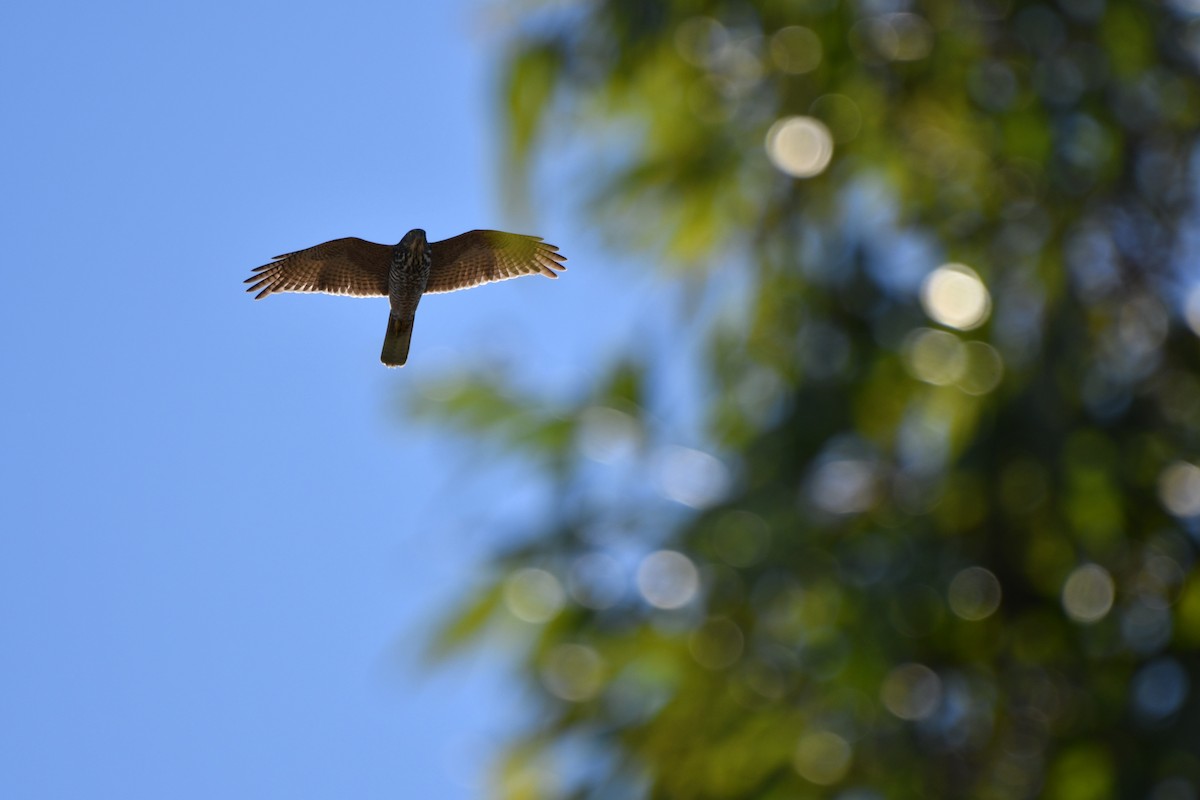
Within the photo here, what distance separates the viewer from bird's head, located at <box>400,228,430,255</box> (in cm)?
263

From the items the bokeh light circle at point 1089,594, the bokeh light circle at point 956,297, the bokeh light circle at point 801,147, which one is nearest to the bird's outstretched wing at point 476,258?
the bokeh light circle at point 801,147

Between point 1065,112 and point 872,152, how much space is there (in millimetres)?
427

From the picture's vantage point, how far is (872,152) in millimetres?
3230

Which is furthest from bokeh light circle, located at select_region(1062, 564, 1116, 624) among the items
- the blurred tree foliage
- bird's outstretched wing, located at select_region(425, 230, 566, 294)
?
bird's outstretched wing, located at select_region(425, 230, 566, 294)

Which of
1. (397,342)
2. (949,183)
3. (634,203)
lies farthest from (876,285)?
(397,342)

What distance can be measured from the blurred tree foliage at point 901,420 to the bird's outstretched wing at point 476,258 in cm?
24

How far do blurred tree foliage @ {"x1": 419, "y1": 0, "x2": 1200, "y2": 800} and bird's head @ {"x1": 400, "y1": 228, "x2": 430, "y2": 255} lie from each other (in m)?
0.52

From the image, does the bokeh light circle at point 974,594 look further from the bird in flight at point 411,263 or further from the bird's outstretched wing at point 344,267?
the bird's outstretched wing at point 344,267

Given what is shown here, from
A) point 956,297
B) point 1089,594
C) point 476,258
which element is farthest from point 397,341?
point 1089,594

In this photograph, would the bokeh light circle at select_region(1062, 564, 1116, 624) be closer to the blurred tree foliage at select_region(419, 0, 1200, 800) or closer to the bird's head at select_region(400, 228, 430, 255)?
the blurred tree foliage at select_region(419, 0, 1200, 800)

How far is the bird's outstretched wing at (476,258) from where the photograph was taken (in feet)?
9.87

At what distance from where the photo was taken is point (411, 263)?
2590mm

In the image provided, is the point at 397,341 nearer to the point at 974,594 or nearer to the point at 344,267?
the point at 344,267

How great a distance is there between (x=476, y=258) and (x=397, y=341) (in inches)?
27.4
